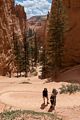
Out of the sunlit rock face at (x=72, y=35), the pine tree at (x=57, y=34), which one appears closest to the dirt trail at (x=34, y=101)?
the pine tree at (x=57, y=34)

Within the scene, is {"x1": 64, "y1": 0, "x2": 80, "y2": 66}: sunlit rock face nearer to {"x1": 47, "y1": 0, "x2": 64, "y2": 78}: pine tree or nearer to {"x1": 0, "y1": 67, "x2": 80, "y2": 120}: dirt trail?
{"x1": 47, "y1": 0, "x2": 64, "y2": 78}: pine tree

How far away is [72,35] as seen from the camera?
4412cm

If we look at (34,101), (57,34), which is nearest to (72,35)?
(57,34)

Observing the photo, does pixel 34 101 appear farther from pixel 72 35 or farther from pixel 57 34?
pixel 72 35

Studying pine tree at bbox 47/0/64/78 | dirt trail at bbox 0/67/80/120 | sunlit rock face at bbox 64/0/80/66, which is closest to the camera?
dirt trail at bbox 0/67/80/120

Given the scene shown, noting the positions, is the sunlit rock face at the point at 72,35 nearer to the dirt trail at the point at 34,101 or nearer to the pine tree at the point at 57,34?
the pine tree at the point at 57,34

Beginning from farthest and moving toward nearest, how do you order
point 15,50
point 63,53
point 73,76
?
point 15,50 < point 63,53 < point 73,76

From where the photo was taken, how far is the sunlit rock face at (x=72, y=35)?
1713 inches

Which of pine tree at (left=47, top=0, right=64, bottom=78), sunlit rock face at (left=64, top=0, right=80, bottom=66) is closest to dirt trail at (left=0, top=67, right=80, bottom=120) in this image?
pine tree at (left=47, top=0, right=64, bottom=78)

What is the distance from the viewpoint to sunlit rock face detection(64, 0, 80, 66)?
4350 centimetres

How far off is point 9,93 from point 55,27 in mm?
16517

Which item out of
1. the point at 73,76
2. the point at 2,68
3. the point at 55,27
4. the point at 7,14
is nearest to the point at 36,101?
the point at 73,76

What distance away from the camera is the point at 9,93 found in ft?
88.3

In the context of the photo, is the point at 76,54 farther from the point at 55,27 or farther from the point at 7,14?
the point at 7,14
